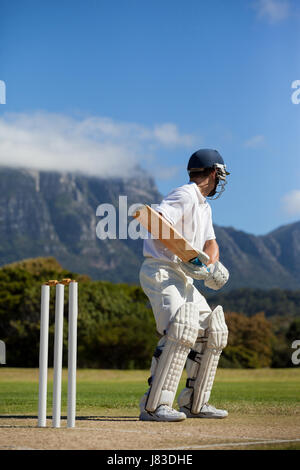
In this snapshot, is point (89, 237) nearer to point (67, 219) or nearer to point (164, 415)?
point (67, 219)

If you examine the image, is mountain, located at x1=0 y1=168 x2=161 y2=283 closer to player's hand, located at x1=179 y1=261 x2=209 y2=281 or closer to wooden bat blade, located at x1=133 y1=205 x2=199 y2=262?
player's hand, located at x1=179 y1=261 x2=209 y2=281

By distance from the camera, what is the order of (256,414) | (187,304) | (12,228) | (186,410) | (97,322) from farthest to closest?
(12,228) < (97,322) < (256,414) < (186,410) < (187,304)

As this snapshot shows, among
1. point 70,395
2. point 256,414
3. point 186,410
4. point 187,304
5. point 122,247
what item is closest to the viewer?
point 70,395

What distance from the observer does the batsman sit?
6691 mm

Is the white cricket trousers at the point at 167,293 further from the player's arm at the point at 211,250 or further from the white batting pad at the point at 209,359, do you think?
the player's arm at the point at 211,250

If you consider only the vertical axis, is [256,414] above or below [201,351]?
below

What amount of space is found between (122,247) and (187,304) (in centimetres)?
12023

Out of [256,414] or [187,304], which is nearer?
[187,304]

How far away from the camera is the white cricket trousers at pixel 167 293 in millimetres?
6836

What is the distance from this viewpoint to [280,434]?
18.4 feet

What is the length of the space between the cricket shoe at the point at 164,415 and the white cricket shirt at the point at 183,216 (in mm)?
1449

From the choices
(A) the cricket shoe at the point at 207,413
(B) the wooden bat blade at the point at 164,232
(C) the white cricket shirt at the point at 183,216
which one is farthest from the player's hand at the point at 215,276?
(A) the cricket shoe at the point at 207,413
